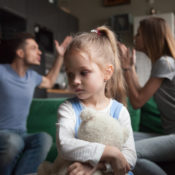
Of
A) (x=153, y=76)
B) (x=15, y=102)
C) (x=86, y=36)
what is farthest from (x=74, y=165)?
(x=15, y=102)

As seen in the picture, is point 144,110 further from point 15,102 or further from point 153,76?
point 15,102

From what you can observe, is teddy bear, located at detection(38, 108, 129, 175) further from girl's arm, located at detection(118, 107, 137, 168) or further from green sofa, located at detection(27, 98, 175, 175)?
green sofa, located at detection(27, 98, 175, 175)

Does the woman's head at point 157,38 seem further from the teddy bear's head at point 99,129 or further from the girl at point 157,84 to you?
the teddy bear's head at point 99,129

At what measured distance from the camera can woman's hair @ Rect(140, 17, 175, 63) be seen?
136cm

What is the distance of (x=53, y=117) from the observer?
1.91 meters

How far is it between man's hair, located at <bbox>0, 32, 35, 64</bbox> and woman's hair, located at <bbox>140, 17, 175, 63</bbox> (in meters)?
0.94

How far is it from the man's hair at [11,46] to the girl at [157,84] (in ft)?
2.83

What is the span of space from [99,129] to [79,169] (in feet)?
0.42

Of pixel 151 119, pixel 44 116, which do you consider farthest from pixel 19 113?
pixel 151 119

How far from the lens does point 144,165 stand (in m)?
1.05

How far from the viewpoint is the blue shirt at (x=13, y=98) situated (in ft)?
5.29

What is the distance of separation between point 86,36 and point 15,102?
96cm

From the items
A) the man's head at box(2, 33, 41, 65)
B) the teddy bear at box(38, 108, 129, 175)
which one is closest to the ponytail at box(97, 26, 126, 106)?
the teddy bear at box(38, 108, 129, 175)

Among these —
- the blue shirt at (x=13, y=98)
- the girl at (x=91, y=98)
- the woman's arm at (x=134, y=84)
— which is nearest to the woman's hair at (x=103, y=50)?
the girl at (x=91, y=98)
